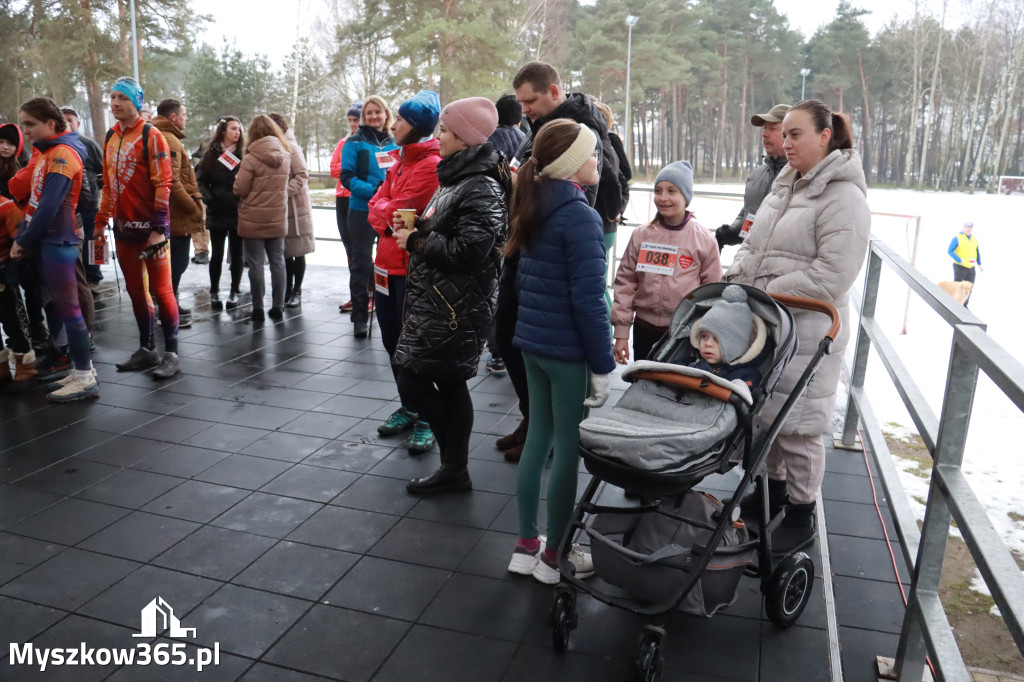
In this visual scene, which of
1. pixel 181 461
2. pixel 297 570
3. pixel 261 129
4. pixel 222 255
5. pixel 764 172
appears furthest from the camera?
pixel 222 255

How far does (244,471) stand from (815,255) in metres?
2.83

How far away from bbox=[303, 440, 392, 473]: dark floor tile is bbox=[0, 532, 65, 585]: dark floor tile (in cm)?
122

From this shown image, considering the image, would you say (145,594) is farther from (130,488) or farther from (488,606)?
(488,606)

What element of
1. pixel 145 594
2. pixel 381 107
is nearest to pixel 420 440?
pixel 145 594

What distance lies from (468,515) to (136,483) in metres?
1.63

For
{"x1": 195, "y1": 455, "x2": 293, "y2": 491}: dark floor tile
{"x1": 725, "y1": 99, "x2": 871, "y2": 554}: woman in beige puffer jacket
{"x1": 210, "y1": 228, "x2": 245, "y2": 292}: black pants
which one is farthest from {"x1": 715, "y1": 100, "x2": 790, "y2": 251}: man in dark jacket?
{"x1": 210, "y1": 228, "x2": 245, "y2": 292}: black pants

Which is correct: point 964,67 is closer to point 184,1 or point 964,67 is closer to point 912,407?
point 184,1

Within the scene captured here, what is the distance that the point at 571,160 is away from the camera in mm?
2678

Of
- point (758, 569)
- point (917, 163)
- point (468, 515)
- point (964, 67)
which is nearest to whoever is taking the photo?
point (758, 569)

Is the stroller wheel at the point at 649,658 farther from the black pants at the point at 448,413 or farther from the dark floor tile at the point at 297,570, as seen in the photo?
the black pants at the point at 448,413

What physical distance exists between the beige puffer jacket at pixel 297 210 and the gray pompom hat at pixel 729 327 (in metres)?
5.44

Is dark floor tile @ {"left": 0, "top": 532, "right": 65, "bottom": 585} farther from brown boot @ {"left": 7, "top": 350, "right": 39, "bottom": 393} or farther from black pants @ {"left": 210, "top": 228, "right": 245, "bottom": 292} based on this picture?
black pants @ {"left": 210, "top": 228, "right": 245, "bottom": 292}

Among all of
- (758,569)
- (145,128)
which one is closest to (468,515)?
(758,569)

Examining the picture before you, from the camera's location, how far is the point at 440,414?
3.68 m
